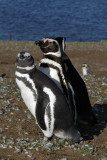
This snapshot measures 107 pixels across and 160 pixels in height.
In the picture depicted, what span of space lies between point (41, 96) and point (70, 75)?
146cm

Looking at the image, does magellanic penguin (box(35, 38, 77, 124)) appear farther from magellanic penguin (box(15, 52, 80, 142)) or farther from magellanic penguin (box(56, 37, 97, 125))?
magellanic penguin (box(15, 52, 80, 142))

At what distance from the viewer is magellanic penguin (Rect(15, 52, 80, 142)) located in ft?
24.3

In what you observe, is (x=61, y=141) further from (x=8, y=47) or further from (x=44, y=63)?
(x=8, y=47)

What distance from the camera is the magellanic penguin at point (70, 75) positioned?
28.1 ft

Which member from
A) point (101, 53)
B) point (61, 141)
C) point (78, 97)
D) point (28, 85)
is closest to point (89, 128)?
point (78, 97)

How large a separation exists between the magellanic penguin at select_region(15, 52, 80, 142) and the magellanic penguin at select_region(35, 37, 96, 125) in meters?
0.87

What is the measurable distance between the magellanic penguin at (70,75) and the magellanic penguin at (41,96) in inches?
34.3

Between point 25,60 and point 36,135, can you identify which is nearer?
point 25,60

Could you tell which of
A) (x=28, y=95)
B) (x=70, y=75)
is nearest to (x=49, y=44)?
(x=70, y=75)

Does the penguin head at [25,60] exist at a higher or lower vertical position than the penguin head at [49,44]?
higher

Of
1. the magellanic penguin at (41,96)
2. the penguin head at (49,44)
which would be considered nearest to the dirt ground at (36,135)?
the magellanic penguin at (41,96)

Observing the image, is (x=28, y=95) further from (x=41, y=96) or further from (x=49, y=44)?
(x=49, y=44)

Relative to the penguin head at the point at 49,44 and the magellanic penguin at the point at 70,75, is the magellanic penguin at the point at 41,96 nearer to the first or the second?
the magellanic penguin at the point at 70,75

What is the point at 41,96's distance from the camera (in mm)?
7402
